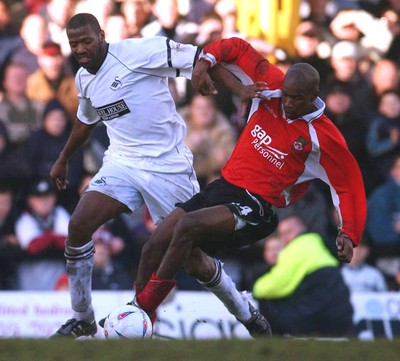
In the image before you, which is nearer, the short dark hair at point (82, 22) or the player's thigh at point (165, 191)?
the short dark hair at point (82, 22)

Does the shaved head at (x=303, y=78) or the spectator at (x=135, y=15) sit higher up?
the shaved head at (x=303, y=78)

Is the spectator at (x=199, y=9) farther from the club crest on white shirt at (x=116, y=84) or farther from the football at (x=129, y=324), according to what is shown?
the football at (x=129, y=324)

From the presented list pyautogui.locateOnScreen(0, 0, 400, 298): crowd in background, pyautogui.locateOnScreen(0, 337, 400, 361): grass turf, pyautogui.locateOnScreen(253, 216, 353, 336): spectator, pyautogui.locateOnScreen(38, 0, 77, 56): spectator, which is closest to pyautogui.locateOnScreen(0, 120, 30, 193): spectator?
pyautogui.locateOnScreen(0, 0, 400, 298): crowd in background

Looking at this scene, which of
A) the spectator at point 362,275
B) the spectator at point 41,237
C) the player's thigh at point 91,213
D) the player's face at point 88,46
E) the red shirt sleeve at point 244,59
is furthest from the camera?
the spectator at point 41,237

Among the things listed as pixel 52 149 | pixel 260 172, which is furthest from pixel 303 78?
pixel 52 149

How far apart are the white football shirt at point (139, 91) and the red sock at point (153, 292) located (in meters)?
1.23

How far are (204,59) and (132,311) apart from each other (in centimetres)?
199

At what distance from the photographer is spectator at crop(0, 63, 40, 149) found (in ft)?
47.3

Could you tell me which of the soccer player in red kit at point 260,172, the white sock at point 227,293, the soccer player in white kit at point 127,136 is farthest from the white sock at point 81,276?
the white sock at point 227,293

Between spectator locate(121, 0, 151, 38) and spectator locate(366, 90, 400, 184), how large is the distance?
2.93 metres

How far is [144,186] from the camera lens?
10047mm

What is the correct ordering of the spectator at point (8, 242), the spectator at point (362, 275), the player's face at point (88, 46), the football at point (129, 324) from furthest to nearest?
1. the spectator at point (8, 242)
2. the spectator at point (362, 275)
3. the player's face at point (88, 46)
4. the football at point (129, 324)

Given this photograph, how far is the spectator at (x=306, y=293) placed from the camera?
12.7m

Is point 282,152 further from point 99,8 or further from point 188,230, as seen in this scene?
point 99,8
